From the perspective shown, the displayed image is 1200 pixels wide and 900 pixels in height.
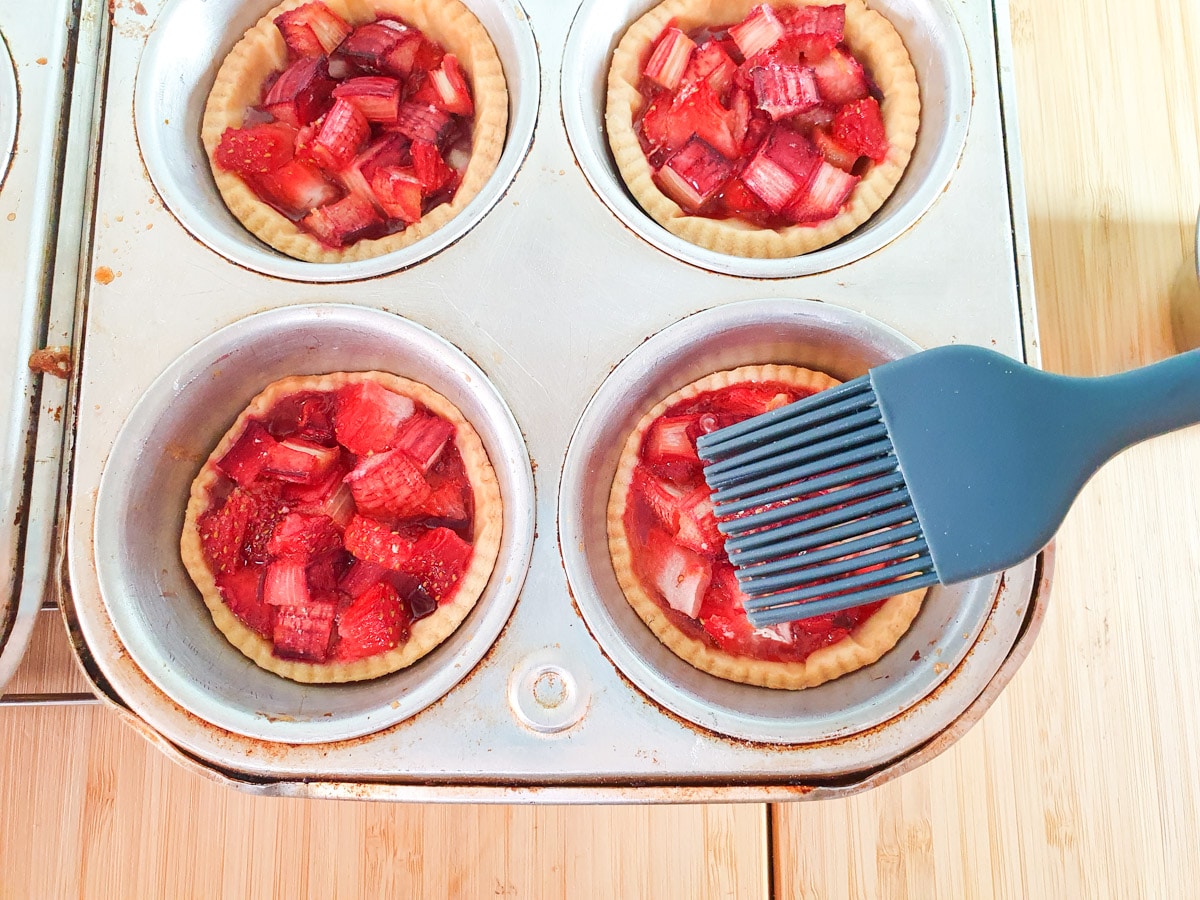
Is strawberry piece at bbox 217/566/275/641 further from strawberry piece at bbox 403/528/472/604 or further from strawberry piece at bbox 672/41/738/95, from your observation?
strawberry piece at bbox 672/41/738/95

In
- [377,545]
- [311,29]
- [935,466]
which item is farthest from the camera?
[311,29]

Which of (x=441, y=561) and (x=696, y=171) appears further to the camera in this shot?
(x=696, y=171)

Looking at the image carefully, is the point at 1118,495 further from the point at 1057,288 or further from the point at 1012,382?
the point at 1012,382

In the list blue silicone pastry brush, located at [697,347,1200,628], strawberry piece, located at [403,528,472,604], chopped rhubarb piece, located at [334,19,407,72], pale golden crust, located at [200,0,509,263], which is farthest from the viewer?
chopped rhubarb piece, located at [334,19,407,72]

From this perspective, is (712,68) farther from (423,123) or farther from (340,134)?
(340,134)

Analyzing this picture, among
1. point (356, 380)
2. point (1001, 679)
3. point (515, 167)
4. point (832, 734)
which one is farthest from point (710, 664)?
point (515, 167)

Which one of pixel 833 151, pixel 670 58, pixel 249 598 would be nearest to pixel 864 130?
pixel 833 151

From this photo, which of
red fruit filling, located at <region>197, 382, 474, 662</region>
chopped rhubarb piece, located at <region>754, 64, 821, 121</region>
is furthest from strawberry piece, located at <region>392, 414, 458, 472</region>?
chopped rhubarb piece, located at <region>754, 64, 821, 121</region>
